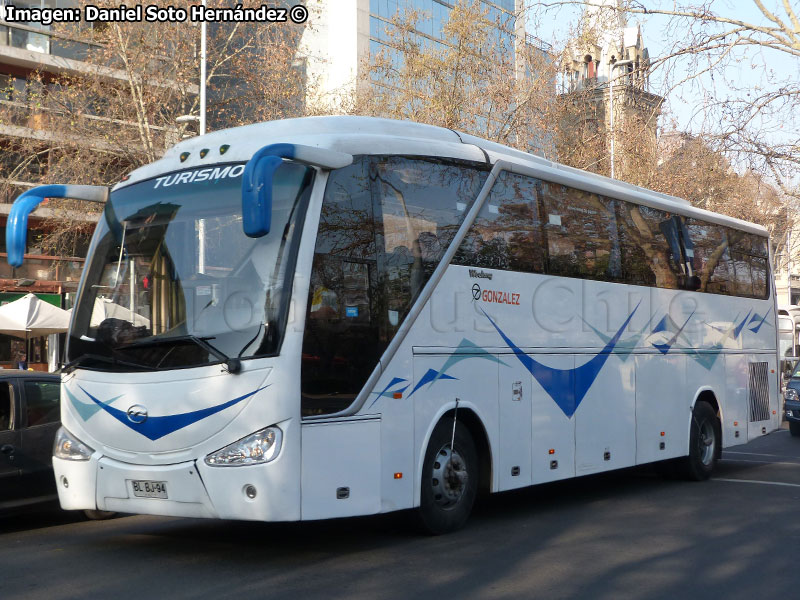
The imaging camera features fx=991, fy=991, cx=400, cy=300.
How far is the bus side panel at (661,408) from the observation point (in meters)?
12.3

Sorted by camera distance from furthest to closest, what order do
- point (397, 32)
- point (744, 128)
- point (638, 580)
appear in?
point (397, 32) → point (744, 128) → point (638, 580)

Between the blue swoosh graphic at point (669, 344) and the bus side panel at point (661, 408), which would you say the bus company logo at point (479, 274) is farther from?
A: the blue swoosh graphic at point (669, 344)

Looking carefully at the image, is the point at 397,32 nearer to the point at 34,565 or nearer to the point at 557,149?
the point at 557,149

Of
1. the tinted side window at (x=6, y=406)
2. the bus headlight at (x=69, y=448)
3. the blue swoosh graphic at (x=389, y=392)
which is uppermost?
the blue swoosh graphic at (x=389, y=392)

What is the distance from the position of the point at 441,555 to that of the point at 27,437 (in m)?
4.37

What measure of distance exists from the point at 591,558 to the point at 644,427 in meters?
4.64

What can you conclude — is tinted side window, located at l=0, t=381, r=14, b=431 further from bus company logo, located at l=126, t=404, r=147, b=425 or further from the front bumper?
bus company logo, located at l=126, t=404, r=147, b=425

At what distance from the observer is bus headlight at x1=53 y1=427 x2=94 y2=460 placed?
26.3 ft

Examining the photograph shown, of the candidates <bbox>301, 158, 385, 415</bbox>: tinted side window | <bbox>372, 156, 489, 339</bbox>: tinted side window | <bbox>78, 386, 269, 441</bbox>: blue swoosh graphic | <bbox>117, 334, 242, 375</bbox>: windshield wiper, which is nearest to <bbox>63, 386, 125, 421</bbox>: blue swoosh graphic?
<bbox>78, 386, 269, 441</bbox>: blue swoosh graphic

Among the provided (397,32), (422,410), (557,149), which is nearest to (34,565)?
(422,410)

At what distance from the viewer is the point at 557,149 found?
101 ft

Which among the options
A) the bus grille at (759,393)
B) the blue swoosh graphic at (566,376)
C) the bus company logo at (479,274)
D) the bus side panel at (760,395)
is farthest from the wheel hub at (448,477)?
the bus grille at (759,393)

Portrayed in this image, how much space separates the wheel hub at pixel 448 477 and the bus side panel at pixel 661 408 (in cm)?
384

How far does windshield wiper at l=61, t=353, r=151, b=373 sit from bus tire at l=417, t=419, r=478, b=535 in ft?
8.54
